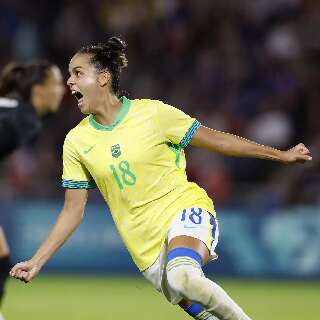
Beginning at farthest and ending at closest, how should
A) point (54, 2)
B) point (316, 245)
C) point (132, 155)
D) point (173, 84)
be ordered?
point (54, 2) < point (173, 84) < point (316, 245) < point (132, 155)

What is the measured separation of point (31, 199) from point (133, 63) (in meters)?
2.94

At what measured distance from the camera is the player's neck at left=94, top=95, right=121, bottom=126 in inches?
239

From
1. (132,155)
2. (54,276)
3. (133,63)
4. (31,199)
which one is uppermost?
(133,63)

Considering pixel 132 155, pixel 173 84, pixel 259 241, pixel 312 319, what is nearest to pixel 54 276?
pixel 259 241

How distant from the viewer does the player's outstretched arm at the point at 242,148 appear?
5.75 m

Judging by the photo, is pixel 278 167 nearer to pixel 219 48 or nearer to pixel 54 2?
pixel 219 48

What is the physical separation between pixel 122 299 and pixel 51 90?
11.6ft

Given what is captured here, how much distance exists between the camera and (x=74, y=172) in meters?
6.11

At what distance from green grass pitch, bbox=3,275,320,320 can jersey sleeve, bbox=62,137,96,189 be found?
3049mm

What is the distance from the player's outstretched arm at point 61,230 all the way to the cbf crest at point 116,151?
0.30 meters

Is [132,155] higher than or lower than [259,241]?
higher

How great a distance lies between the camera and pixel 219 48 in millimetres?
14492

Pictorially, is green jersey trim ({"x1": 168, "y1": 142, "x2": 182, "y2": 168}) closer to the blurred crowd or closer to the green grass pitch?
the green grass pitch

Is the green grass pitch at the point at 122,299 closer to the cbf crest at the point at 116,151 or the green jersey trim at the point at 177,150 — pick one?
the green jersey trim at the point at 177,150
